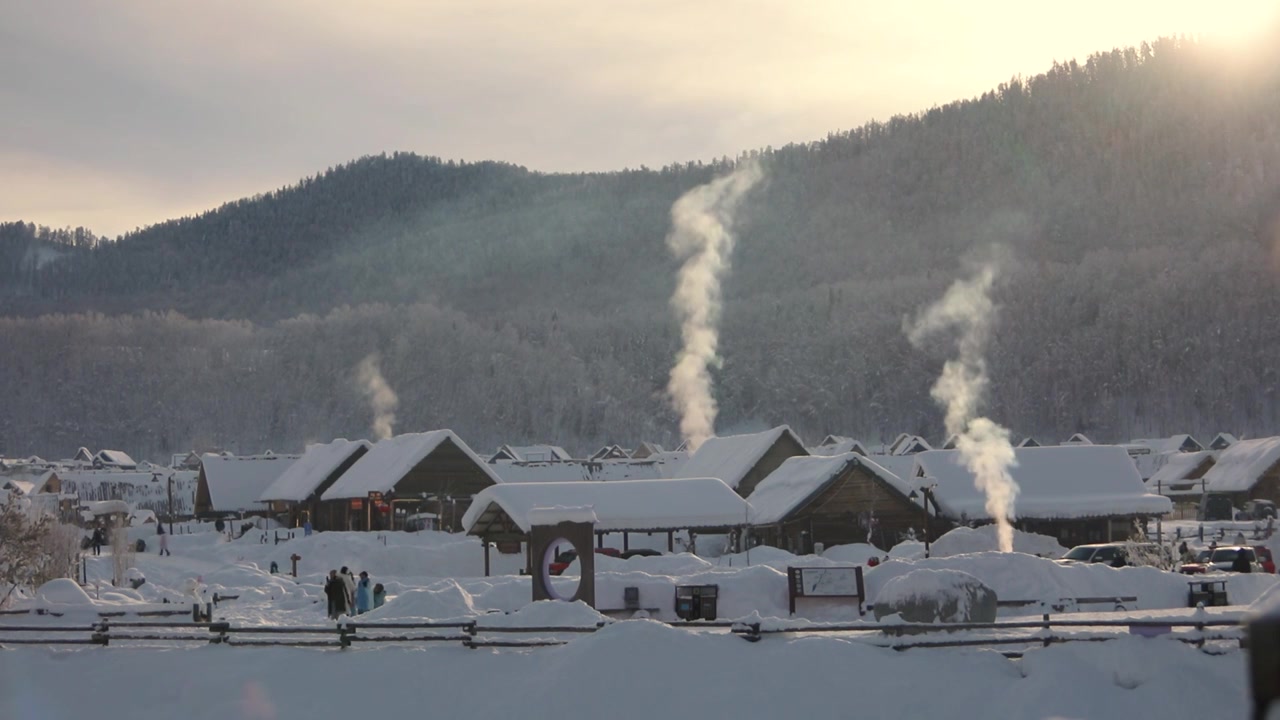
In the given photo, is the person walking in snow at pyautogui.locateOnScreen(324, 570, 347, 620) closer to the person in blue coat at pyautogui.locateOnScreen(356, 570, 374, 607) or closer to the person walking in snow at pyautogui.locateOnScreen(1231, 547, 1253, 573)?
the person in blue coat at pyautogui.locateOnScreen(356, 570, 374, 607)

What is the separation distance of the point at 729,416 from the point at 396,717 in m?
177

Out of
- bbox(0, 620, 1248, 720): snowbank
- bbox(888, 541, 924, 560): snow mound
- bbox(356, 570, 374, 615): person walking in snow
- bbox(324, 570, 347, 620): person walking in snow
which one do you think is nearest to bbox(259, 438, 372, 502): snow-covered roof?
bbox(888, 541, 924, 560): snow mound

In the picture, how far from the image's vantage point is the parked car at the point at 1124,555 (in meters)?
36.6

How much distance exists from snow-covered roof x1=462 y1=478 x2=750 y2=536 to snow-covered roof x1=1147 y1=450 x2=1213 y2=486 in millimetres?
51294

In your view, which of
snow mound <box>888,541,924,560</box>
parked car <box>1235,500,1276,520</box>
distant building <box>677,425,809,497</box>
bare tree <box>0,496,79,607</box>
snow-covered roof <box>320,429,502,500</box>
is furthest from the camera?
parked car <box>1235,500,1276,520</box>

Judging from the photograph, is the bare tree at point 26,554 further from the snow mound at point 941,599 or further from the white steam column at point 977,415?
the white steam column at point 977,415

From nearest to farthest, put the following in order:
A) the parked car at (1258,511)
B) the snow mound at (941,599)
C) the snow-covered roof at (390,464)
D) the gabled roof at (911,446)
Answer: the snow mound at (941,599)
the snow-covered roof at (390,464)
the parked car at (1258,511)
the gabled roof at (911,446)

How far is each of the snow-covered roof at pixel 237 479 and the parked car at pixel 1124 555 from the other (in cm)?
5495

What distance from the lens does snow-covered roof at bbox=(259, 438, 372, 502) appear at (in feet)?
229

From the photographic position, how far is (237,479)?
82.3 m

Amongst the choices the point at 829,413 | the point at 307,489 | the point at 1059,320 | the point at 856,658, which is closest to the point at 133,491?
the point at 307,489

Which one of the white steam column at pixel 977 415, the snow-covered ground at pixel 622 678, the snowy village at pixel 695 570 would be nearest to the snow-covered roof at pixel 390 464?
the snowy village at pixel 695 570

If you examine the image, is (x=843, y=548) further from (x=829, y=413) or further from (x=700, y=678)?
(x=829, y=413)

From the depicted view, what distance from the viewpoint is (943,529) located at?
52.7 meters
